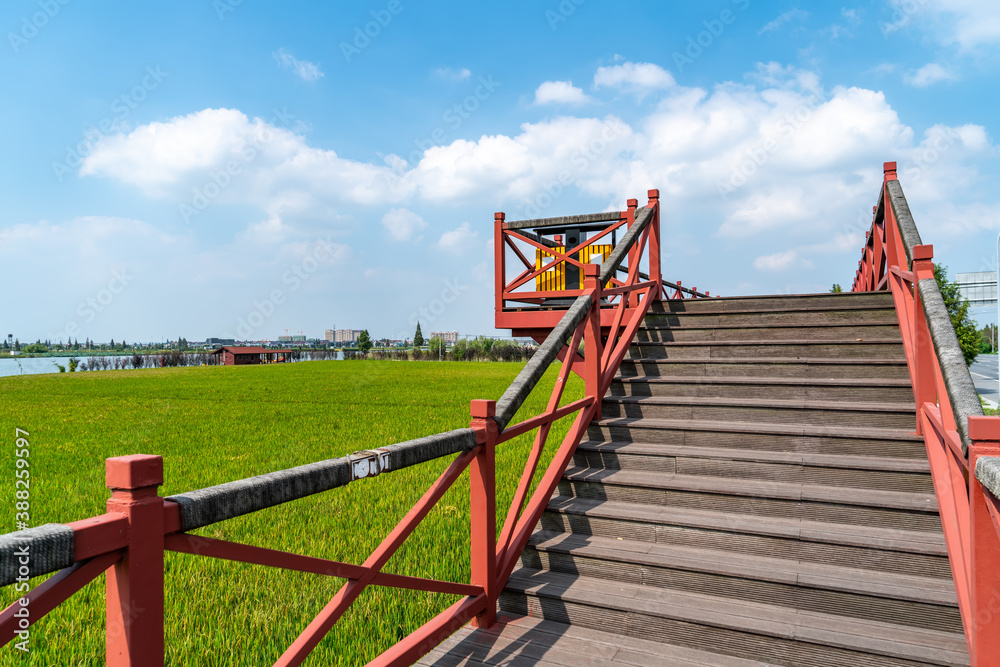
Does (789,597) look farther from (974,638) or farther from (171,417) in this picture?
(171,417)

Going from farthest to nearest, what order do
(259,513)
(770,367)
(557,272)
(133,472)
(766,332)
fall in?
(557,272)
(259,513)
(766,332)
(770,367)
(133,472)

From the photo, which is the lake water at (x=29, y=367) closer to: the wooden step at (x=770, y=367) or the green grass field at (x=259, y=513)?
the green grass field at (x=259, y=513)

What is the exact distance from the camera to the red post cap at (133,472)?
1286 millimetres

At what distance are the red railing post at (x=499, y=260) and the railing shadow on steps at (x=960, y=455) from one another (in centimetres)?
476

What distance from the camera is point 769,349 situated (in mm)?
4844

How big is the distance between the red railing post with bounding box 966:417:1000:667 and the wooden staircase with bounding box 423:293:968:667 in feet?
1.56

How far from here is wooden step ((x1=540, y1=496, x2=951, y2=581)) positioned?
9.42 feet

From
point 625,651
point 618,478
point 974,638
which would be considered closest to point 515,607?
point 625,651

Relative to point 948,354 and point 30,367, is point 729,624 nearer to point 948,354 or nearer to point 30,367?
point 948,354

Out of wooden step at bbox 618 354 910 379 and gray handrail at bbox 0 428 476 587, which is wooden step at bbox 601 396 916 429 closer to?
wooden step at bbox 618 354 910 379

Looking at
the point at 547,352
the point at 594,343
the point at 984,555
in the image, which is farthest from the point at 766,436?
the point at 984,555

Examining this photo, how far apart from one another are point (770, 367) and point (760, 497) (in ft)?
5.03

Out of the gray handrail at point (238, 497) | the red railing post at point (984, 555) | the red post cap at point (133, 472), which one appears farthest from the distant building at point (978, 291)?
the red post cap at point (133, 472)

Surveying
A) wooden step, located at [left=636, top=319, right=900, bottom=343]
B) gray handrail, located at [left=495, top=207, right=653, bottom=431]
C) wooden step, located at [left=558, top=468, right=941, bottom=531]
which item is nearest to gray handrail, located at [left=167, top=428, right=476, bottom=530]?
gray handrail, located at [left=495, top=207, right=653, bottom=431]
